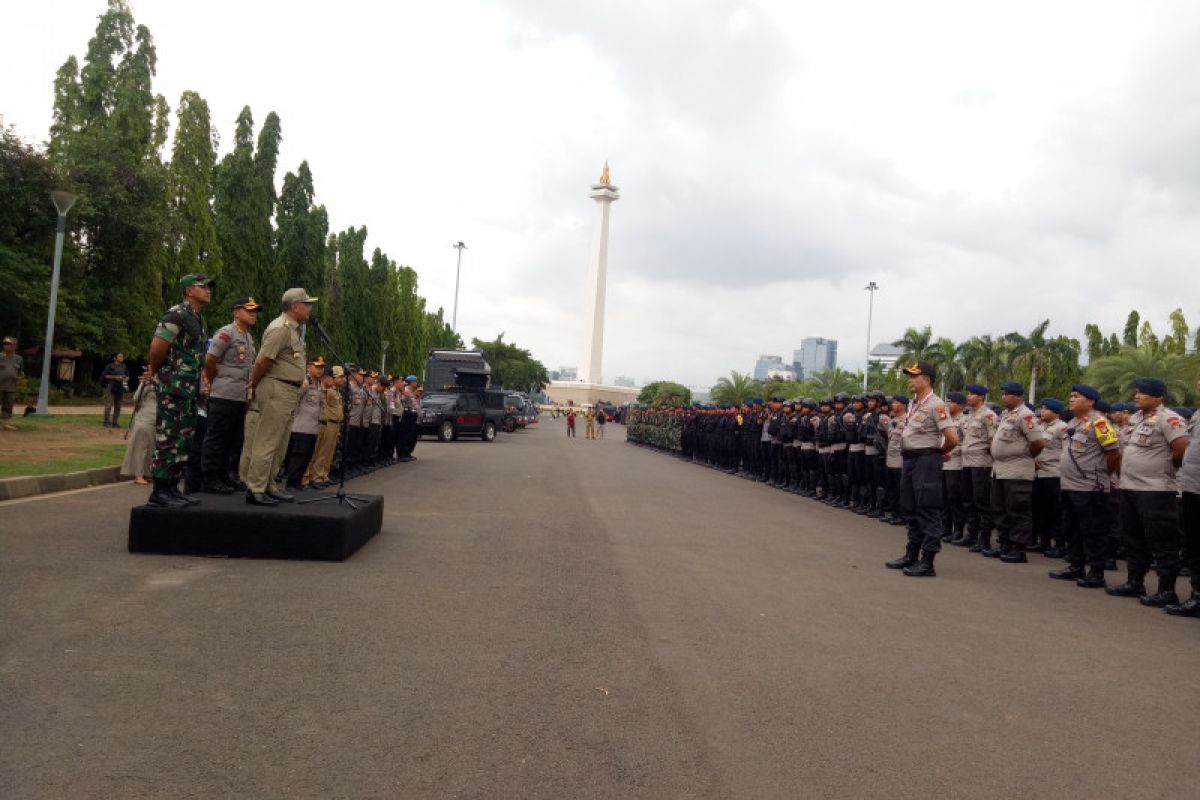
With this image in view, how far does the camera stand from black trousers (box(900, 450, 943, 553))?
819cm

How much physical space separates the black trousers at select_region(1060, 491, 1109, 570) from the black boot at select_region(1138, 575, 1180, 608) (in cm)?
76

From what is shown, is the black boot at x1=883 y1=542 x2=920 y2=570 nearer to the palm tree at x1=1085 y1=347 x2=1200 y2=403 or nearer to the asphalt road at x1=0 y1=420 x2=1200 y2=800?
the asphalt road at x1=0 y1=420 x2=1200 y2=800

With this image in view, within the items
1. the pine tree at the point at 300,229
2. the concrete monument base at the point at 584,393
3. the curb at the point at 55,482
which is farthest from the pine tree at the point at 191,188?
the concrete monument base at the point at 584,393

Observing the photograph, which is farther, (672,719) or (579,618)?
(579,618)

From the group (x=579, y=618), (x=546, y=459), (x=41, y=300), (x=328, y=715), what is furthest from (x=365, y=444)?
(x=41, y=300)

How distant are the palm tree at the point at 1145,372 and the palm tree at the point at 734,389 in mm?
27465

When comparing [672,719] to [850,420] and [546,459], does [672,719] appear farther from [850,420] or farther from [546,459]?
[546,459]

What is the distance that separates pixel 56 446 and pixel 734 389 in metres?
47.4

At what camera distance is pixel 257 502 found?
7562 mm

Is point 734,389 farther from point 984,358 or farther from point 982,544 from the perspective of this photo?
point 982,544

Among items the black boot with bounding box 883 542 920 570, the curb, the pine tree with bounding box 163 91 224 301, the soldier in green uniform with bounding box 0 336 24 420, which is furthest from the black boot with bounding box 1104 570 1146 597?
the pine tree with bounding box 163 91 224 301

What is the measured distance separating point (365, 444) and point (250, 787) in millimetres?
13608

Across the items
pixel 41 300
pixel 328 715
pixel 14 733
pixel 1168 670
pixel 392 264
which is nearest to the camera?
pixel 14 733

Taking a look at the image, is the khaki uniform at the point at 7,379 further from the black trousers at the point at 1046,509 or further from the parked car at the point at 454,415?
the black trousers at the point at 1046,509
